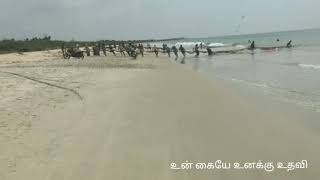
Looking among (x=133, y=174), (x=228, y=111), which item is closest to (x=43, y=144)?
(x=133, y=174)

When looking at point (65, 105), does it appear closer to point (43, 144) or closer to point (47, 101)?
point (47, 101)

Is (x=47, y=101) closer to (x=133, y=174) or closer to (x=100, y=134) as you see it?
(x=100, y=134)

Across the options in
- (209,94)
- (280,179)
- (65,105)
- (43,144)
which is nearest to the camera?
(280,179)

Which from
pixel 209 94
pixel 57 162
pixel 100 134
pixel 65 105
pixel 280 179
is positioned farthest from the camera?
pixel 209 94

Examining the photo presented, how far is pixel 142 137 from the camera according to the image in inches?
365

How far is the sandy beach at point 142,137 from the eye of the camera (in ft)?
→ 23.4

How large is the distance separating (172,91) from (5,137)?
8.54 m

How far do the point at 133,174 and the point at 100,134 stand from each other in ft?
8.96

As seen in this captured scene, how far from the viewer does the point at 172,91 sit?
16922mm

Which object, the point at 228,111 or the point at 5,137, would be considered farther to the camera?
the point at 228,111

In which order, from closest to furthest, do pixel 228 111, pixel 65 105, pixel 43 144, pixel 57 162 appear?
pixel 57 162, pixel 43 144, pixel 228 111, pixel 65 105

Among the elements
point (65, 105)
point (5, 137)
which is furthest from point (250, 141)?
point (65, 105)

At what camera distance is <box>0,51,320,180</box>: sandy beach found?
7.13m

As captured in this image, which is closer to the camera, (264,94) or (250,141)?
(250,141)
